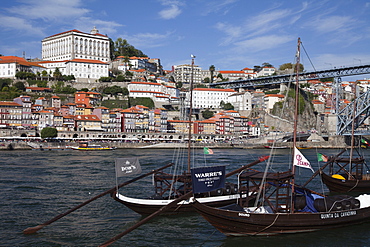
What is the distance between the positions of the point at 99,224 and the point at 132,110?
4783cm

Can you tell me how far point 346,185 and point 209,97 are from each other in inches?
2482

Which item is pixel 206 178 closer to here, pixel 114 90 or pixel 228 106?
pixel 114 90

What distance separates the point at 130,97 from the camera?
233 ft

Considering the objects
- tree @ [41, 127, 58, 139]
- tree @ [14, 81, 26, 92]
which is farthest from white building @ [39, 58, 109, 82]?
tree @ [41, 127, 58, 139]

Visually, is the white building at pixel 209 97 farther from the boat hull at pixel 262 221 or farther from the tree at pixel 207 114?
the boat hull at pixel 262 221

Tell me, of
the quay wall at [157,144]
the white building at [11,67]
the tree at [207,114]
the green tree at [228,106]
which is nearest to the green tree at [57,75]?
the white building at [11,67]

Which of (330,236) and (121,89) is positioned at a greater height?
(121,89)

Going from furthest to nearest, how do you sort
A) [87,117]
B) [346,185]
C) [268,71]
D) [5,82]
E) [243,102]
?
[268,71] < [243,102] < [5,82] < [87,117] < [346,185]

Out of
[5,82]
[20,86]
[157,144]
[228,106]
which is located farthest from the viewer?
[228,106]

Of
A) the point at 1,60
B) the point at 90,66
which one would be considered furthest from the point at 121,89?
the point at 1,60

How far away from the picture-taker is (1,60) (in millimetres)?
75438

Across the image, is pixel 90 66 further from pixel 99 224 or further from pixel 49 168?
pixel 99 224

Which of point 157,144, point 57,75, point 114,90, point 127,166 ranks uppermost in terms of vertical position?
point 57,75

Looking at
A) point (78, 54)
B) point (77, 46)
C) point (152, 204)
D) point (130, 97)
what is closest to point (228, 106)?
point (130, 97)
